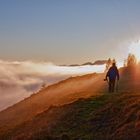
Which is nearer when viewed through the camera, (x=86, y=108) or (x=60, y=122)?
(x=60, y=122)

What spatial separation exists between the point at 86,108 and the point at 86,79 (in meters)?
45.8

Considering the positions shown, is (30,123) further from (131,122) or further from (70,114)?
(131,122)

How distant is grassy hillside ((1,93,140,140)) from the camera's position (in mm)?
41250

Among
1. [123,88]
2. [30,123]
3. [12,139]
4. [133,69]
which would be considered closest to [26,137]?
[12,139]

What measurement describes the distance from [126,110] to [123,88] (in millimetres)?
23070

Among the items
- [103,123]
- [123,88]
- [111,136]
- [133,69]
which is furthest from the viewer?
[133,69]

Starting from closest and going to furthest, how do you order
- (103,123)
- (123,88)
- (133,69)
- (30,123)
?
(103,123)
(30,123)
(123,88)
(133,69)

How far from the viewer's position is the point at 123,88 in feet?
222

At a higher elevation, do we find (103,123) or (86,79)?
(86,79)

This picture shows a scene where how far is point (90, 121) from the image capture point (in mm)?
45125

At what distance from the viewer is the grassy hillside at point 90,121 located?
4125 cm

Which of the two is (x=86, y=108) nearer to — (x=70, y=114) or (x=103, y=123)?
(x=70, y=114)

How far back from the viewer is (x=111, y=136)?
40375 millimetres

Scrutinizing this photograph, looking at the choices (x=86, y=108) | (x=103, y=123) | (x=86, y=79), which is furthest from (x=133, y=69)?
(x=103, y=123)
